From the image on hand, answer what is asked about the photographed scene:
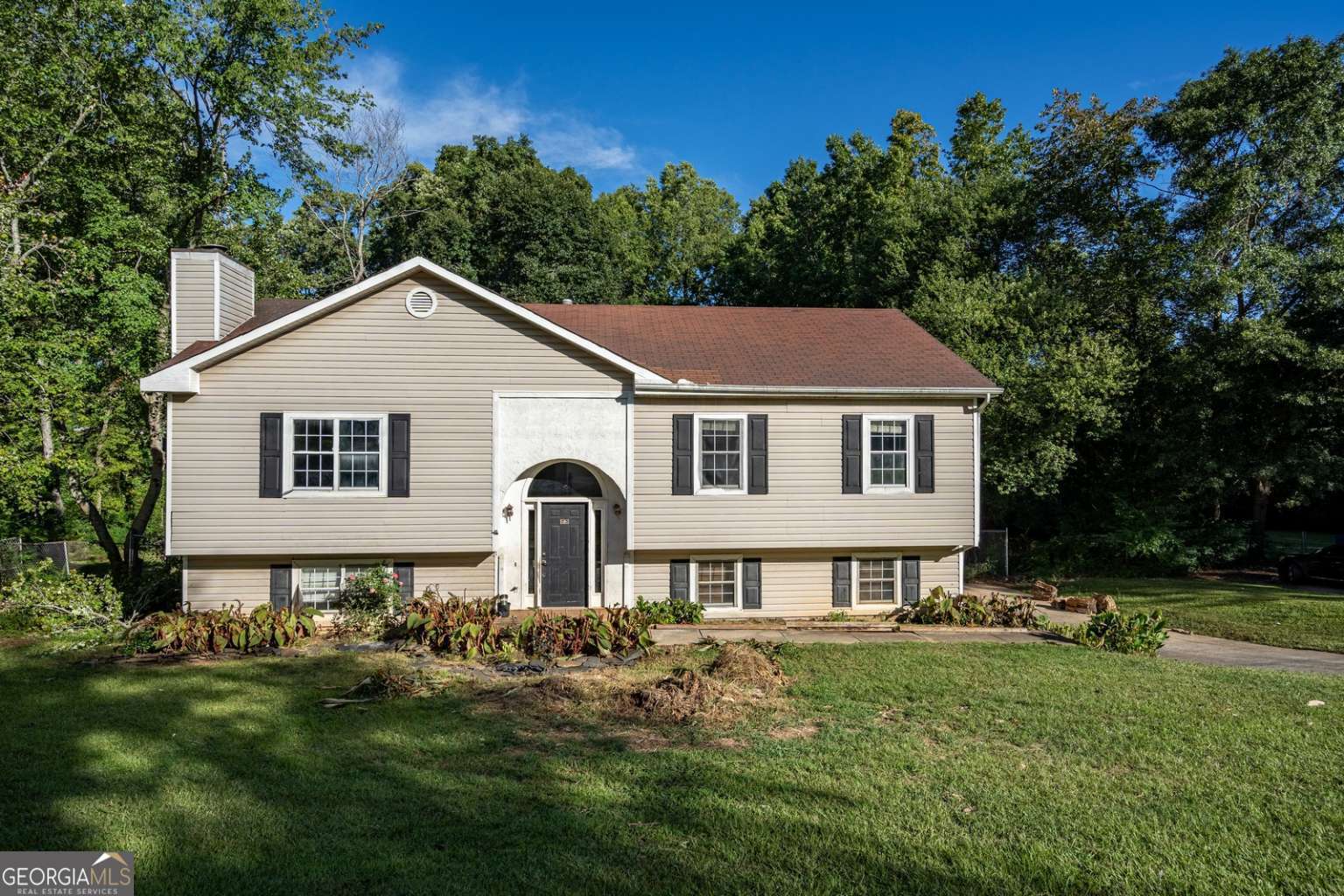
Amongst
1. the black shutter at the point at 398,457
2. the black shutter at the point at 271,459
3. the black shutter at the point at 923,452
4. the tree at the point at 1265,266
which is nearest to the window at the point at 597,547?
the black shutter at the point at 398,457

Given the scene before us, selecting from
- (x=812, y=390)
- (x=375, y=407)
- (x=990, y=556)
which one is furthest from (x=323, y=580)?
(x=990, y=556)

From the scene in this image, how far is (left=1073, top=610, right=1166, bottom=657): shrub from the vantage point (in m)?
12.5

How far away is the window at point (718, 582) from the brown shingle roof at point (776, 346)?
3.62 meters

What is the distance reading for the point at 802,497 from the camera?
49.3 ft

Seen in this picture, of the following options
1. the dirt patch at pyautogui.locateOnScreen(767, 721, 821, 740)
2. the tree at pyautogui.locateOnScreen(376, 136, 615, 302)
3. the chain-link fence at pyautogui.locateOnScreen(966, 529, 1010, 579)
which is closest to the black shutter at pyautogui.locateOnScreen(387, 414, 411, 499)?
the dirt patch at pyautogui.locateOnScreen(767, 721, 821, 740)

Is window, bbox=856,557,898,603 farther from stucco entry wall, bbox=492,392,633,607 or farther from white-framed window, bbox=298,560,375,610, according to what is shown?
white-framed window, bbox=298,560,375,610

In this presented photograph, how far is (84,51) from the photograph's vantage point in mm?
17812

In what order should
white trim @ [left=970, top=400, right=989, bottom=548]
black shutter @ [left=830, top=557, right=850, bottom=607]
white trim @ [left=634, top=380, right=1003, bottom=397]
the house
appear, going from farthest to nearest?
black shutter @ [left=830, top=557, right=850, bottom=607] < white trim @ [left=970, top=400, right=989, bottom=548] < white trim @ [left=634, top=380, right=1003, bottom=397] < the house

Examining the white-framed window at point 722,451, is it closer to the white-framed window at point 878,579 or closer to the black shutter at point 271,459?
the white-framed window at point 878,579

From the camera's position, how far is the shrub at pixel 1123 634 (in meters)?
12.5

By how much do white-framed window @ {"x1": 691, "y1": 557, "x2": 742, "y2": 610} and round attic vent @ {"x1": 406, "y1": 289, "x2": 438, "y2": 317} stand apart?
22.4 feet

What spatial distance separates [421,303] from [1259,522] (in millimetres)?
25590

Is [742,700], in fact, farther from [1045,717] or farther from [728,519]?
[728,519]

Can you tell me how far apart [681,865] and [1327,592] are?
21.1 meters
